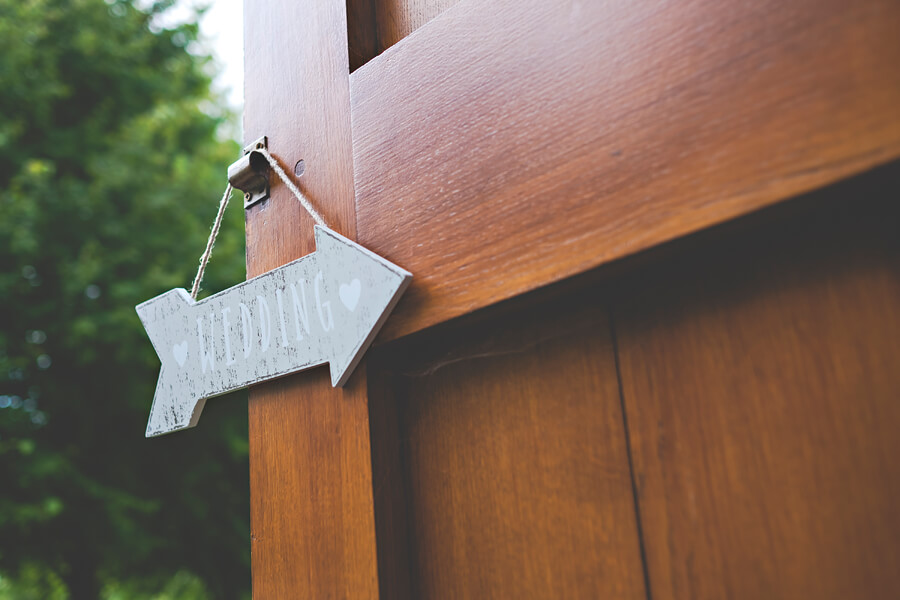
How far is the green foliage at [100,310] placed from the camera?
2941mm

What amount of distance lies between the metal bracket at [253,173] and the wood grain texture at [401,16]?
15 cm

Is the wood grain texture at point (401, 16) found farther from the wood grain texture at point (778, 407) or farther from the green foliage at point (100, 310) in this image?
the green foliage at point (100, 310)

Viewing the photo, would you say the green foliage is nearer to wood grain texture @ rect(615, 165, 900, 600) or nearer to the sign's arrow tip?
the sign's arrow tip

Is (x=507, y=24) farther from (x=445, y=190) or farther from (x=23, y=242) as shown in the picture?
(x=23, y=242)

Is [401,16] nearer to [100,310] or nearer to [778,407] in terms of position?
[778,407]

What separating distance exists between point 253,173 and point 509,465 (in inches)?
14.0

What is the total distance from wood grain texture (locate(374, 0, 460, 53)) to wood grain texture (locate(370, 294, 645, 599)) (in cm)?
25

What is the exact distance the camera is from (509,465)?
41 cm

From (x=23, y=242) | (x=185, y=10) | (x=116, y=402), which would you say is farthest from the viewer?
(x=185, y=10)

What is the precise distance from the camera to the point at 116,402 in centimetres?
328

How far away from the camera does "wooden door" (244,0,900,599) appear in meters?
0.29

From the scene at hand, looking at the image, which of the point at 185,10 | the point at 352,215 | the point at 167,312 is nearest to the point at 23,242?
the point at 185,10

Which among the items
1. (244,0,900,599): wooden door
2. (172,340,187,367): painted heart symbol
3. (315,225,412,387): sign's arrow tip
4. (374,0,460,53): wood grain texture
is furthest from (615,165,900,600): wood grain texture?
(172,340,187,367): painted heart symbol

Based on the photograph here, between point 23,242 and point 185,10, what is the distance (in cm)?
202
